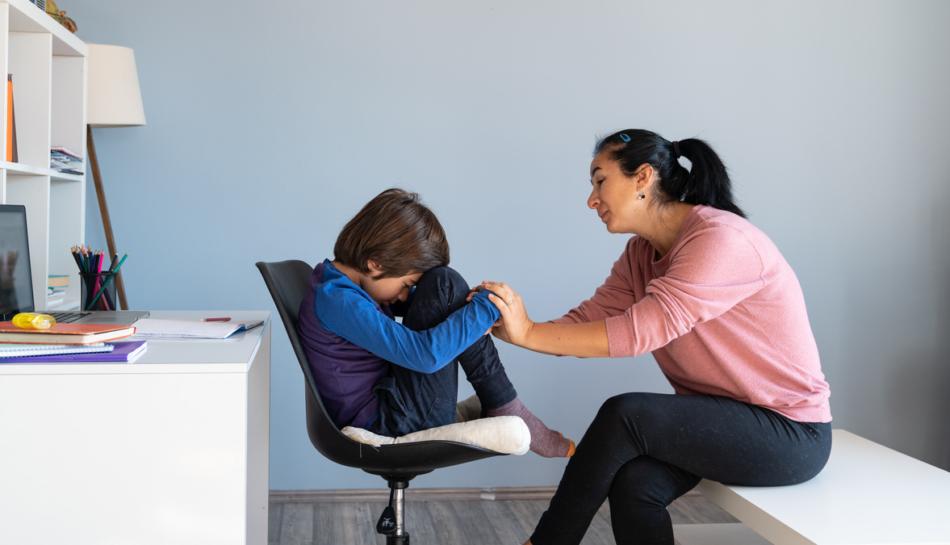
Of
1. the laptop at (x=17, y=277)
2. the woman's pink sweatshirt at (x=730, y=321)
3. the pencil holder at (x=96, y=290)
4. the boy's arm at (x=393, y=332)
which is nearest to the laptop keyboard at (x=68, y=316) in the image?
the laptop at (x=17, y=277)

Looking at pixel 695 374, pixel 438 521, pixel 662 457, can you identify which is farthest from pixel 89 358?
pixel 438 521

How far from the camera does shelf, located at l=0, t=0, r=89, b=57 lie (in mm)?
1656

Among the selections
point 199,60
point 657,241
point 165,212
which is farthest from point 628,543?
point 199,60

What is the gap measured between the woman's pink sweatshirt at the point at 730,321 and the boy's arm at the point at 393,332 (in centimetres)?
34

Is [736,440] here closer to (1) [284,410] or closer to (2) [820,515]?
(2) [820,515]

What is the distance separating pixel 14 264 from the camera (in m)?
1.52

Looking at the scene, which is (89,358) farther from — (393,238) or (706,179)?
(706,179)

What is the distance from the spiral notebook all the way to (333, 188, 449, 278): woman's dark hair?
0.50 meters

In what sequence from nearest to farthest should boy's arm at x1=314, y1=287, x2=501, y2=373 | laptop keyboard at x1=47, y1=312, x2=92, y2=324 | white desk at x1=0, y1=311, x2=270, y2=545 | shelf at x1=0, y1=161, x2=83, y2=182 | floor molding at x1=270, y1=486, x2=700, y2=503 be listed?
1. white desk at x1=0, y1=311, x2=270, y2=545
2. boy's arm at x1=314, y1=287, x2=501, y2=373
3. laptop keyboard at x1=47, y1=312, x2=92, y2=324
4. shelf at x1=0, y1=161, x2=83, y2=182
5. floor molding at x1=270, y1=486, x2=700, y2=503

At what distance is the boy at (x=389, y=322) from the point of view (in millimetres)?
1339

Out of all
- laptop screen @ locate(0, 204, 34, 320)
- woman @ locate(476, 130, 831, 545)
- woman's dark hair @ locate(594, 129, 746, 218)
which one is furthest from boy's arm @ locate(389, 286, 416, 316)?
laptop screen @ locate(0, 204, 34, 320)

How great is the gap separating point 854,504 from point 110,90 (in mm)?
2240

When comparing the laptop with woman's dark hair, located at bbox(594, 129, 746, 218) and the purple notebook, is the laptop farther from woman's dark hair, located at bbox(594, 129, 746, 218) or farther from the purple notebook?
woman's dark hair, located at bbox(594, 129, 746, 218)

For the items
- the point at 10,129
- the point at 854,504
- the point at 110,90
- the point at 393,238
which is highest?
the point at 110,90
